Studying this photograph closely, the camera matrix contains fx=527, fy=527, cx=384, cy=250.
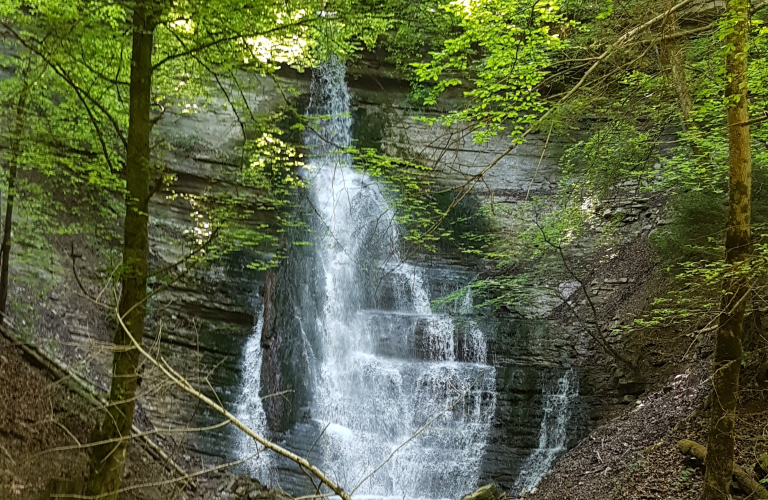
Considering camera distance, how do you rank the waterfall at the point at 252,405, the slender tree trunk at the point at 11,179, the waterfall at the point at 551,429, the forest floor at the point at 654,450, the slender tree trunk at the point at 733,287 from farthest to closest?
the waterfall at the point at 252,405, the waterfall at the point at 551,429, the forest floor at the point at 654,450, the slender tree trunk at the point at 11,179, the slender tree trunk at the point at 733,287

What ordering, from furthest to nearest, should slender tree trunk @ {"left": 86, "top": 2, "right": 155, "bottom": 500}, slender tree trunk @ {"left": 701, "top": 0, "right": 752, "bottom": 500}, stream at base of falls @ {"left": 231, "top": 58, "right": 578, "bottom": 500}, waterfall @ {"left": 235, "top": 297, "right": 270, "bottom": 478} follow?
waterfall @ {"left": 235, "top": 297, "right": 270, "bottom": 478}
stream at base of falls @ {"left": 231, "top": 58, "right": 578, "bottom": 500}
slender tree trunk @ {"left": 701, "top": 0, "right": 752, "bottom": 500}
slender tree trunk @ {"left": 86, "top": 2, "right": 155, "bottom": 500}

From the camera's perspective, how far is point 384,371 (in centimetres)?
1101

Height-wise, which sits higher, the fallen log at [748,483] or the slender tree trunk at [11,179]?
the slender tree trunk at [11,179]

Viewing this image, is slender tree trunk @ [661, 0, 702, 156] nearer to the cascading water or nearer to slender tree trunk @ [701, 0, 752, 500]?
slender tree trunk @ [701, 0, 752, 500]

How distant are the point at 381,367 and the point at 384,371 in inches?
5.9

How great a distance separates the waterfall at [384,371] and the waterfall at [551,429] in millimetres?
909

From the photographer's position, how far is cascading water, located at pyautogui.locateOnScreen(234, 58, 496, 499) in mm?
9750

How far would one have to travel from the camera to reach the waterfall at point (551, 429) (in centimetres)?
930

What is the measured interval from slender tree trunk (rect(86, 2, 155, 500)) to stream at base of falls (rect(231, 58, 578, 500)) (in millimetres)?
3927

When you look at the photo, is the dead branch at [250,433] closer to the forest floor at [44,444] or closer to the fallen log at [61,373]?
the forest floor at [44,444]

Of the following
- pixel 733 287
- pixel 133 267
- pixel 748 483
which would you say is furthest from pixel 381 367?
pixel 733 287

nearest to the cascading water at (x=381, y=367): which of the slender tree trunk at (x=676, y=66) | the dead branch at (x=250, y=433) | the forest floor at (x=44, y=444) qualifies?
the forest floor at (x=44, y=444)

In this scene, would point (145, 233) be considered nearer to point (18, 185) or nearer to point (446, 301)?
point (18, 185)

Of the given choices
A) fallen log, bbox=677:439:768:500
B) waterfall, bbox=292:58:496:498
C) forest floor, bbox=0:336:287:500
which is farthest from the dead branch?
waterfall, bbox=292:58:496:498
